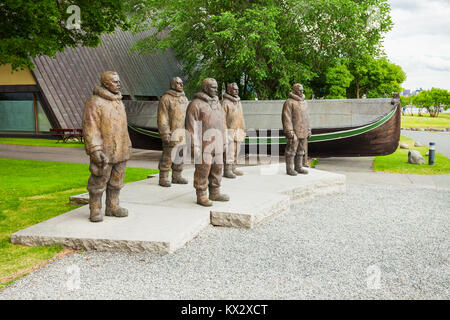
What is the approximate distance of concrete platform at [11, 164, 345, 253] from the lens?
4221 mm

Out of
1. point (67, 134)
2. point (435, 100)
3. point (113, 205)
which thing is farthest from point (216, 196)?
point (435, 100)

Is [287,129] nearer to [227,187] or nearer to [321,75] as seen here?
[227,187]

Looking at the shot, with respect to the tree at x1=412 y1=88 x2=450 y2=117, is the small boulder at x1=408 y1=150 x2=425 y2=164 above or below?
below

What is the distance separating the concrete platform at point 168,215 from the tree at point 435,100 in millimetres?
80298

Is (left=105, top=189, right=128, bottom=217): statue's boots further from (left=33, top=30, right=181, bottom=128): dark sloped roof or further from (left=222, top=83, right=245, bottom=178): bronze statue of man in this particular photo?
(left=33, top=30, right=181, bottom=128): dark sloped roof

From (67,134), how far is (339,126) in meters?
14.3

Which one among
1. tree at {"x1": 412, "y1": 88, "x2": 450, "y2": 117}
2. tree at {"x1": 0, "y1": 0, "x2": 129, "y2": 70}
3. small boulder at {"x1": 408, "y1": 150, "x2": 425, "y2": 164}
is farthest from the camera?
tree at {"x1": 412, "y1": 88, "x2": 450, "y2": 117}

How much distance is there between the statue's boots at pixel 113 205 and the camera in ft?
16.2

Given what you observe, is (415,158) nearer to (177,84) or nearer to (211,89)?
(177,84)

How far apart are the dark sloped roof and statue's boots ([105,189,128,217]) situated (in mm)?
18000

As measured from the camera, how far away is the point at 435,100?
77.6m

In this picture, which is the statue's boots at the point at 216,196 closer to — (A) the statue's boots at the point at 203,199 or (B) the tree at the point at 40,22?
(A) the statue's boots at the point at 203,199

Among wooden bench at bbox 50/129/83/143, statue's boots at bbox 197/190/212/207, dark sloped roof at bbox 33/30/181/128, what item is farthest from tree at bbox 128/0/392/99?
statue's boots at bbox 197/190/212/207

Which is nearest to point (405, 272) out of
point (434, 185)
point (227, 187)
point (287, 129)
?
point (227, 187)
